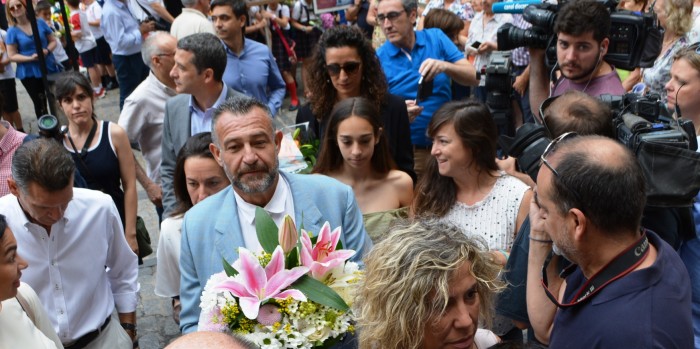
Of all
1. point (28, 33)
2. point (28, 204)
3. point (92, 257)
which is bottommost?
point (28, 33)

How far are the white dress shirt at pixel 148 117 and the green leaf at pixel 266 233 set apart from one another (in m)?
3.05

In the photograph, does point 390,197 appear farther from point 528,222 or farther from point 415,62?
point 415,62

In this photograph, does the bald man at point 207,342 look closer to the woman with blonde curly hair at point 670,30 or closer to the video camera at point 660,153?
the video camera at point 660,153

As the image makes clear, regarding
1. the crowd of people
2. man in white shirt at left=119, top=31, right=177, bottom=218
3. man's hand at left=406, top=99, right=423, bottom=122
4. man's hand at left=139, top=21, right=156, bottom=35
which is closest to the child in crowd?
man's hand at left=139, top=21, right=156, bottom=35

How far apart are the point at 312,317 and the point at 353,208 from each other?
81 cm

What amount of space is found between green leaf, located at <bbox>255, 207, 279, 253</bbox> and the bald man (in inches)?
40.3

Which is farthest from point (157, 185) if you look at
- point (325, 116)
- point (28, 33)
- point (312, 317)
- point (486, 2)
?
point (28, 33)

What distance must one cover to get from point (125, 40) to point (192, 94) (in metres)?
5.13

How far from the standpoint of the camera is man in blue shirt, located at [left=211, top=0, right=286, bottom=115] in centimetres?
634

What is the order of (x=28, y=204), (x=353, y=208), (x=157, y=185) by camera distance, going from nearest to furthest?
(x=353, y=208), (x=28, y=204), (x=157, y=185)

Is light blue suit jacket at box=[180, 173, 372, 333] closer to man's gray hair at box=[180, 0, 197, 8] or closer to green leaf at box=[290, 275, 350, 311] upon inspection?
green leaf at box=[290, 275, 350, 311]

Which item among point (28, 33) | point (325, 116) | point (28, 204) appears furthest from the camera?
point (28, 33)

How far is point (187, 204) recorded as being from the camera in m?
4.09

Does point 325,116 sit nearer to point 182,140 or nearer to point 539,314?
point 182,140
